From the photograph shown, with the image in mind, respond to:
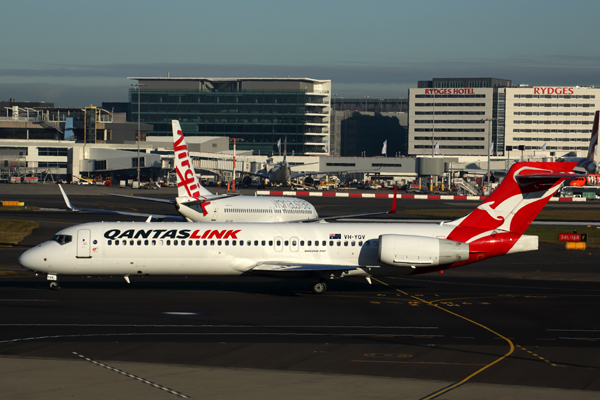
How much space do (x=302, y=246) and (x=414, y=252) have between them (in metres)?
5.70

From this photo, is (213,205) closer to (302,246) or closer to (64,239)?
(64,239)

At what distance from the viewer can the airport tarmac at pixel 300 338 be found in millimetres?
18688

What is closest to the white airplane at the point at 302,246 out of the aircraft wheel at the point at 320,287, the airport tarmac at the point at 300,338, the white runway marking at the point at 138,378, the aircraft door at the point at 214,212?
the aircraft wheel at the point at 320,287

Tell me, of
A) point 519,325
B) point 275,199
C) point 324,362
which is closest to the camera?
point 324,362

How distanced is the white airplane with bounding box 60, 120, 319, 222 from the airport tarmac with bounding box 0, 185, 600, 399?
14794 millimetres

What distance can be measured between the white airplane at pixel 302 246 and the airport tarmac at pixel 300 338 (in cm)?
142

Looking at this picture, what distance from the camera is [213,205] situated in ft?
178

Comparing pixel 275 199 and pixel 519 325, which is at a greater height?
pixel 275 199

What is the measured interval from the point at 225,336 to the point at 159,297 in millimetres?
9320

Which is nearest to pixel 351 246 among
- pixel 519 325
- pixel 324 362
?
pixel 519 325

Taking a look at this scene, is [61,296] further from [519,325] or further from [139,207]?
[139,207]

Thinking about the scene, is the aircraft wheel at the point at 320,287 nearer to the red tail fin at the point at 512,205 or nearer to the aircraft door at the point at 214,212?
the red tail fin at the point at 512,205

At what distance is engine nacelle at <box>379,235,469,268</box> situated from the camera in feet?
109

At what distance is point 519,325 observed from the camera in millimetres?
27391
